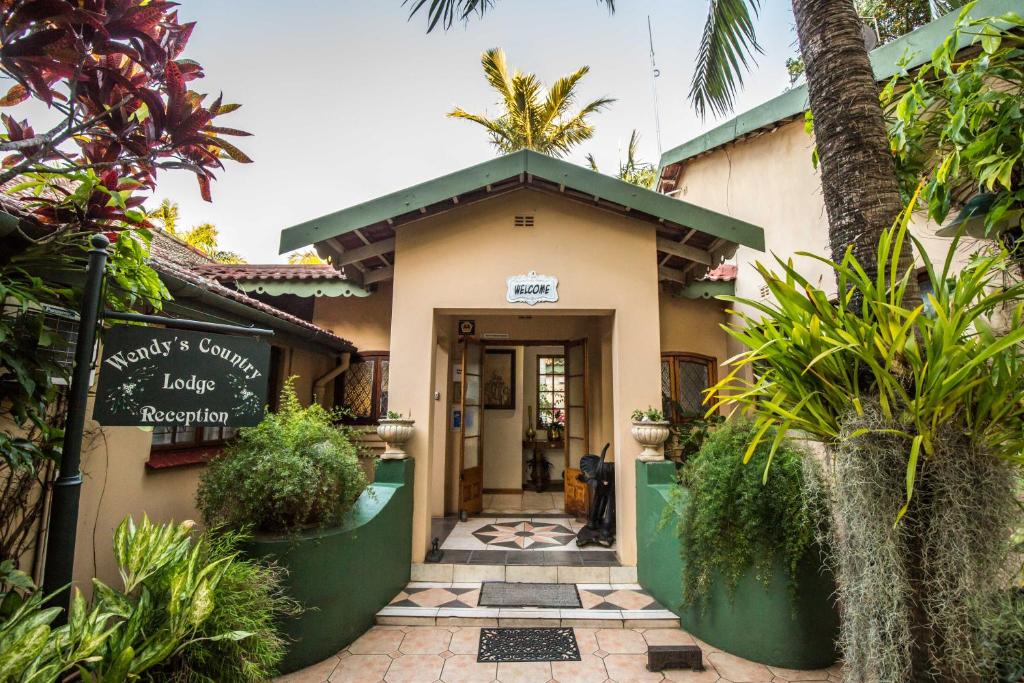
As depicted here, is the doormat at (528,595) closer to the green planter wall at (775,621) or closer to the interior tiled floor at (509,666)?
the interior tiled floor at (509,666)

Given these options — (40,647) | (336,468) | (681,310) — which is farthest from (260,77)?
(40,647)

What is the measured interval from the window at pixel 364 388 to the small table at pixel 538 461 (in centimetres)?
358

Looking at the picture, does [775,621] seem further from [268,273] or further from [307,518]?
[268,273]

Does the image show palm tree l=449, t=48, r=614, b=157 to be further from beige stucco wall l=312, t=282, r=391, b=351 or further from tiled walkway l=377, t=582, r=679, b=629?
tiled walkway l=377, t=582, r=679, b=629

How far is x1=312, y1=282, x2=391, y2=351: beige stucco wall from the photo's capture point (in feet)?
21.0

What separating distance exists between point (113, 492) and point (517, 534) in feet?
12.7

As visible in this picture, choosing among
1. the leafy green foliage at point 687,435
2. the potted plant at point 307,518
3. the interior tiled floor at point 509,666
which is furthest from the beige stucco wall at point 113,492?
the leafy green foliage at point 687,435

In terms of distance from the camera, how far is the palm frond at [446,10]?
3.87 meters

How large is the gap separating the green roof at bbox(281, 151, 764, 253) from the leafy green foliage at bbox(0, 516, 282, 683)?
2917 mm

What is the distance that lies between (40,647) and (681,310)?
621 cm

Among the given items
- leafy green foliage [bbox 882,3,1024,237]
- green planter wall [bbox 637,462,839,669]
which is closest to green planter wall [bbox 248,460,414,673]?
green planter wall [bbox 637,462,839,669]

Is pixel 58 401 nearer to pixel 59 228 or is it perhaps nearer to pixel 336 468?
pixel 59 228

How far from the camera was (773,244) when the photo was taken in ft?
18.7

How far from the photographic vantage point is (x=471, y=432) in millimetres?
6582
